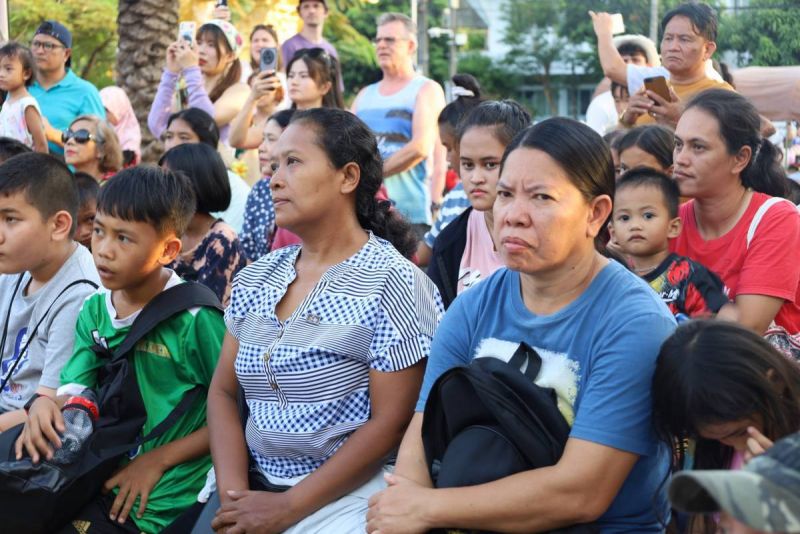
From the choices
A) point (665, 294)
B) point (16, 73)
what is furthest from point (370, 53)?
point (665, 294)

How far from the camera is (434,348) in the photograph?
3021mm

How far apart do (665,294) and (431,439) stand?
1493mm

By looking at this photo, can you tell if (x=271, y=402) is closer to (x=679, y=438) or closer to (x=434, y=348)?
(x=434, y=348)

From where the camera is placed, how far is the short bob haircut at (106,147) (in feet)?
22.4

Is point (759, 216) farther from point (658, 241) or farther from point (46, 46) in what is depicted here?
point (46, 46)

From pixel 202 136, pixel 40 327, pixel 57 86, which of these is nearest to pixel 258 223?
pixel 202 136

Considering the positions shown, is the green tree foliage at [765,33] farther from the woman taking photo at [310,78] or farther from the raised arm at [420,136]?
the woman taking photo at [310,78]

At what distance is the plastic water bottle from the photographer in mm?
3545

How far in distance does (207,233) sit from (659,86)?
2302 mm

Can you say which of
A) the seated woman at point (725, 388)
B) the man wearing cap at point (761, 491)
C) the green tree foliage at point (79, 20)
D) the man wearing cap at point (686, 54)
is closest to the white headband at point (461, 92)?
the man wearing cap at point (686, 54)

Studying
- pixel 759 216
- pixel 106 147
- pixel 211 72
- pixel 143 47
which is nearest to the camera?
pixel 759 216

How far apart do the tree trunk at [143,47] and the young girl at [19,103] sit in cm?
345

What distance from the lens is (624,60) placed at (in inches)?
285

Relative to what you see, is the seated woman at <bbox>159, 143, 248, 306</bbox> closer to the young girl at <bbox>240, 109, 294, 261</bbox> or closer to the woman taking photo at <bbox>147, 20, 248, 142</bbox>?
the young girl at <bbox>240, 109, 294, 261</bbox>
